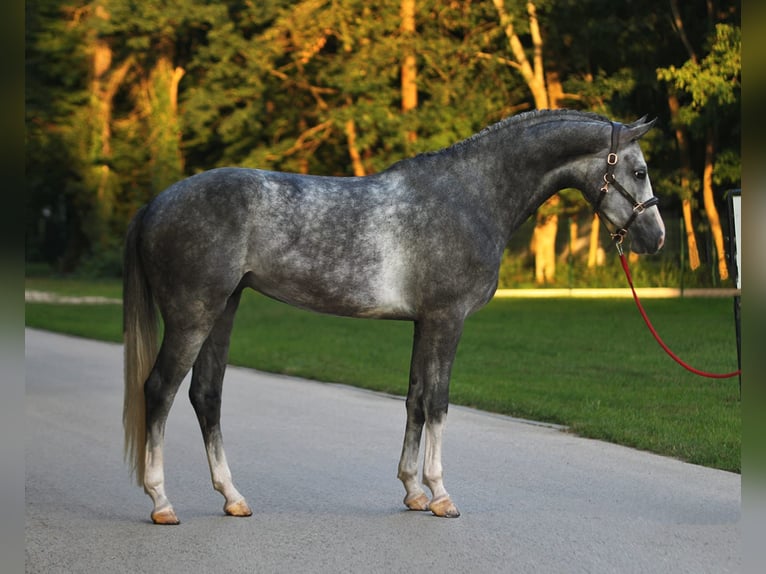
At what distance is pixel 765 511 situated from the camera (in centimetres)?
318

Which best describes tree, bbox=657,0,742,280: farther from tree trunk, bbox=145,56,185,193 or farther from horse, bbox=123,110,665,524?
horse, bbox=123,110,665,524

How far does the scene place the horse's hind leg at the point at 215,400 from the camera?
6.83 meters

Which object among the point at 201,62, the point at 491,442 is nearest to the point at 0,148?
the point at 491,442

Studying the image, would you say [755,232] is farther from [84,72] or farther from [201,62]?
[84,72]

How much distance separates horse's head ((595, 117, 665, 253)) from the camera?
6738 mm

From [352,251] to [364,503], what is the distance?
59.5 inches

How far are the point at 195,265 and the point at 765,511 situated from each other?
3.98 m

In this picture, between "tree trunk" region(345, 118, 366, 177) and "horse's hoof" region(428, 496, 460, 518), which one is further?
"tree trunk" region(345, 118, 366, 177)

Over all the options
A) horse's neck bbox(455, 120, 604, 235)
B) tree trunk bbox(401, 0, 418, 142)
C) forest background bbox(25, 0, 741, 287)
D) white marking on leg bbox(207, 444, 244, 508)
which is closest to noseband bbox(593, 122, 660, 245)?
horse's neck bbox(455, 120, 604, 235)

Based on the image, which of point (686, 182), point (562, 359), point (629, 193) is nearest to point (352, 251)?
point (629, 193)

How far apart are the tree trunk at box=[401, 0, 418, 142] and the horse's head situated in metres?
26.7

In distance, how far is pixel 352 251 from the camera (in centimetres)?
670

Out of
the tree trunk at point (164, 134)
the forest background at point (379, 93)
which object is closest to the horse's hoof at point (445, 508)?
the forest background at point (379, 93)

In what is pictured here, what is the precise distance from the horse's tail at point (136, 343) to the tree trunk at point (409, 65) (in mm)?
26850
